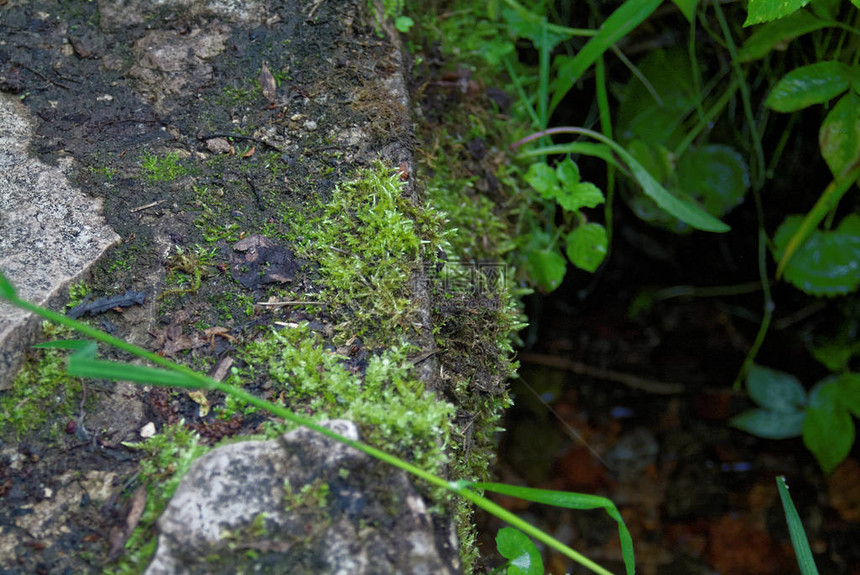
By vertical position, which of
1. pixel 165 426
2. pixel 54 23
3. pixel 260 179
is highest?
pixel 54 23

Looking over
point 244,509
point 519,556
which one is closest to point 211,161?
point 244,509

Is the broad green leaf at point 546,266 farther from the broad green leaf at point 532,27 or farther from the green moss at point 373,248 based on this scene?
the broad green leaf at point 532,27

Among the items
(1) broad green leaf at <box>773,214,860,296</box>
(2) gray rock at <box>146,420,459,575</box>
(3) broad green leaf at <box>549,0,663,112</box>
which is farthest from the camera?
(1) broad green leaf at <box>773,214,860,296</box>

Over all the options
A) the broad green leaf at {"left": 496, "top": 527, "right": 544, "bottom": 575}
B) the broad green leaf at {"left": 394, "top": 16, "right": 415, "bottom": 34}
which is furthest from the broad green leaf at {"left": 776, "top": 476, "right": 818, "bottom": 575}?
the broad green leaf at {"left": 394, "top": 16, "right": 415, "bottom": 34}

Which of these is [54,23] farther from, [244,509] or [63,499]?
[244,509]

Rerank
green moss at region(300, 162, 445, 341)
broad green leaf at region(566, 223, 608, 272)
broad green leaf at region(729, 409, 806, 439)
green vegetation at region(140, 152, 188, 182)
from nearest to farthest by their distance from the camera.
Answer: green moss at region(300, 162, 445, 341) → green vegetation at region(140, 152, 188, 182) → broad green leaf at region(566, 223, 608, 272) → broad green leaf at region(729, 409, 806, 439)

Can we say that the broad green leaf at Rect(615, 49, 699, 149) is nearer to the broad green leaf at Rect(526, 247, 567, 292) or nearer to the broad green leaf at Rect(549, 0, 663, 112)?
the broad green leaf at Rect(549, 0, 663, 112)
